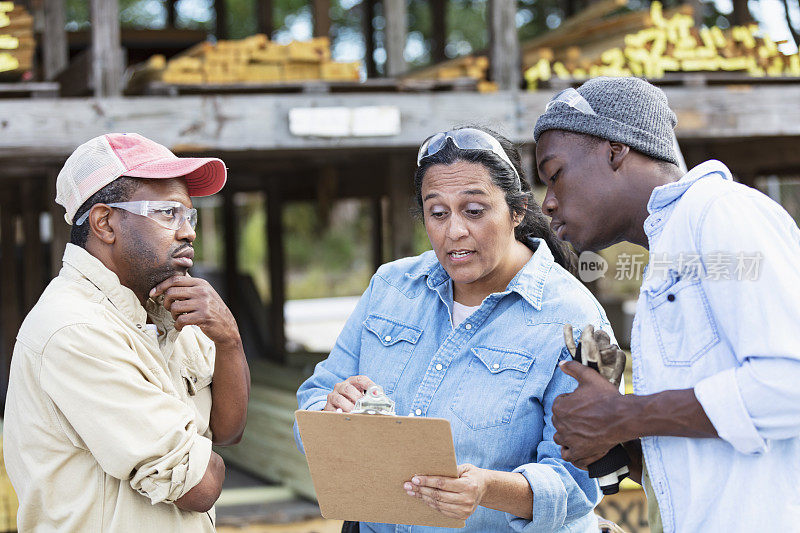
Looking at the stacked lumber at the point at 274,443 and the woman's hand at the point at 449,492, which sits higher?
the woman's hand at the point at 449,492

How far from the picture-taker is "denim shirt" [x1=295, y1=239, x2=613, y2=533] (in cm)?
221

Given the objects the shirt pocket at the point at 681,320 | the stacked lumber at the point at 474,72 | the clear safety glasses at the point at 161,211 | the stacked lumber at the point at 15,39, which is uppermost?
the stacked lumber at the point at 15,39

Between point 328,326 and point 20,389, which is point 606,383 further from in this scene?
point 328,326

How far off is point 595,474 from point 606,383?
0.24 meters

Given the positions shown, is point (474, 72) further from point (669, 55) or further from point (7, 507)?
point (7, 507)

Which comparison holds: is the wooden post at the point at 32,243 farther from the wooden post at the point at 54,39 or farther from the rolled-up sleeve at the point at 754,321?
the rolled-up sleeve at the point at 754,321

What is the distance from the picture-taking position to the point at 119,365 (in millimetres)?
1997

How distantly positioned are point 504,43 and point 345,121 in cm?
133

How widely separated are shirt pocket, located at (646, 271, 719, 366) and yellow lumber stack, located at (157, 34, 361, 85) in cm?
448

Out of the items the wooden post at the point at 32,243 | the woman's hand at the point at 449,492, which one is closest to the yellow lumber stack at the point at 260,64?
the wooden post at the point at 32,243

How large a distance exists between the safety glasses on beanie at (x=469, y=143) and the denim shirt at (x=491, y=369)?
1.00 feet

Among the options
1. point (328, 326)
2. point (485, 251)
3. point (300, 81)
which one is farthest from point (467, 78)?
point (328, 326)

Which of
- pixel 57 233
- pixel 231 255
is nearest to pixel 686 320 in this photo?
pixel 57 233

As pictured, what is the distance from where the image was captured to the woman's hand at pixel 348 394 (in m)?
2.17
